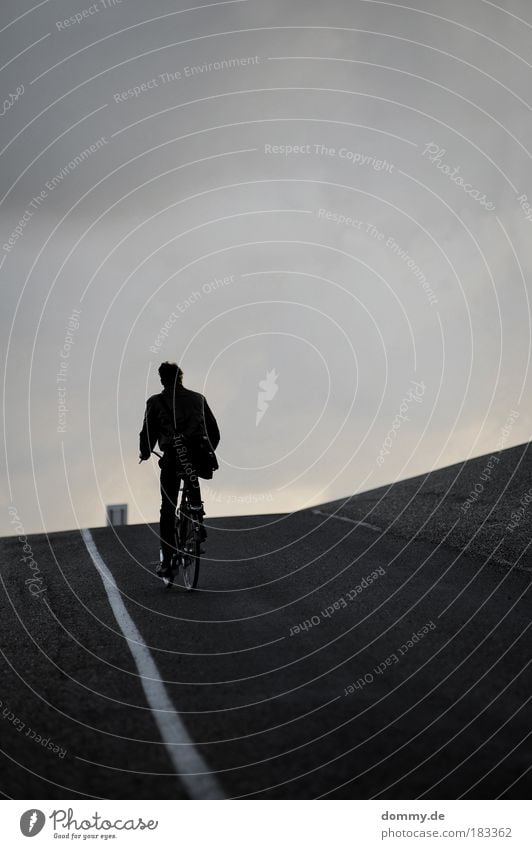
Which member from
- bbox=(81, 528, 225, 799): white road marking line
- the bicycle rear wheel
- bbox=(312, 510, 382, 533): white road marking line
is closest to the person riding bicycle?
the bicycle rear wheel

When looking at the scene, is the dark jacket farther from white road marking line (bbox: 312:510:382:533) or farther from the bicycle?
white road marking line (bbox: 312:510:382:533)

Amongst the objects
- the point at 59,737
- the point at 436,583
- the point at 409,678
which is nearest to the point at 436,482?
the point at 436,583

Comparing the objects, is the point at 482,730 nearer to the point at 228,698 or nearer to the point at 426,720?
the point at 426,720

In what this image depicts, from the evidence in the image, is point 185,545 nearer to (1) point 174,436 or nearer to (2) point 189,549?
(2) point 189,549

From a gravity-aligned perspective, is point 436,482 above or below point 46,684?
above

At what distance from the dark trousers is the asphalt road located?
1.90 feet

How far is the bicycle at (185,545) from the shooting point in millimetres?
8484

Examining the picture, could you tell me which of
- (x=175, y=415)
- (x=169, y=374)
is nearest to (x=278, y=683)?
(x=175, y=415)

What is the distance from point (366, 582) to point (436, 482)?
11.1 metres
